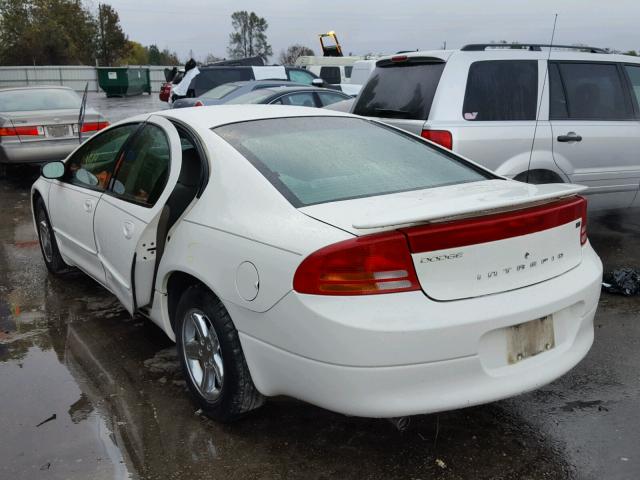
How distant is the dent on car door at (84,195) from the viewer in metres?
4.20

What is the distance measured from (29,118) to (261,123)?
740 centimetres

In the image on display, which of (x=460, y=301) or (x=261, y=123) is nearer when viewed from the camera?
(x=460, y=301)

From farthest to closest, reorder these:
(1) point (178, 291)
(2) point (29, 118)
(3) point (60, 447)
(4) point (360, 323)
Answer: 1. (2) point (29, 118)
2. (1) point (178, 291)
3. (3) point (60, 447)
4. (4) point (360, 323)

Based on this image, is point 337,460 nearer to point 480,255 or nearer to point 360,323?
point 360,323

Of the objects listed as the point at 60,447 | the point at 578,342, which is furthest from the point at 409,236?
the point at 60,447

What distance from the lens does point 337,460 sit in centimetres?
282

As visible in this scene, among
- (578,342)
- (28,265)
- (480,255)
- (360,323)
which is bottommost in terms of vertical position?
(28,265)

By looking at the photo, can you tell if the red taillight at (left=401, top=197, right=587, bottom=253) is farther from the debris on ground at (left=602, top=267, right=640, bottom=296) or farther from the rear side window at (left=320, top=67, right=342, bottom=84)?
the rear side window at (left=320, top=67, right=342, bottom=84)

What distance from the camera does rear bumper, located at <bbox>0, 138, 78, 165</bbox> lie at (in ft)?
31.4

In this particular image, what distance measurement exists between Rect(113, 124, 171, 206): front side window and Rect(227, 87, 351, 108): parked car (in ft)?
Answer: 21.8

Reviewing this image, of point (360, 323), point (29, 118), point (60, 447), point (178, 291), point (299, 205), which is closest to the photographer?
point (360, 323)


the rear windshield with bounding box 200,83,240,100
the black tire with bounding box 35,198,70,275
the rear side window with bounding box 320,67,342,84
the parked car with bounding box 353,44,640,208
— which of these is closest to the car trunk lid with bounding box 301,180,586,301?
the parked car with bounding box 353,44,640,208

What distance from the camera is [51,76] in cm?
4119

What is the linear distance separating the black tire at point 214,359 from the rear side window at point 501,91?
3.08 m
